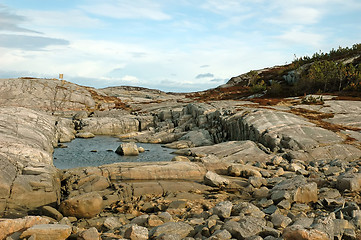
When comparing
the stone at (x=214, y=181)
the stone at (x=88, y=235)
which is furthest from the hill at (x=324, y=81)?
the stone at (x=88, y=235)

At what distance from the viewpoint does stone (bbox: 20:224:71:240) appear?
11.6 m

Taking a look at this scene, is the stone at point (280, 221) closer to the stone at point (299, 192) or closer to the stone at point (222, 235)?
the stone at point (222, 235)

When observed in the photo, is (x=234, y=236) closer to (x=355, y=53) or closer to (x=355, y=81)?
(x=355, y=81)

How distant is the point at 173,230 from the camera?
12688 mm

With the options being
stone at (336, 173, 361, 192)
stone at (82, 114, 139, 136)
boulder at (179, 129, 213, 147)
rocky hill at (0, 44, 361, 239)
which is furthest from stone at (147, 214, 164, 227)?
stone at (82, 114, 139, 136)

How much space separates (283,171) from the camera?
2652 cm

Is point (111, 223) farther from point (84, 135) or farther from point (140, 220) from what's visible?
point (84, 135)

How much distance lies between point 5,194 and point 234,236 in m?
12.8

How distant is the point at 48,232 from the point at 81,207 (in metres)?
3.74

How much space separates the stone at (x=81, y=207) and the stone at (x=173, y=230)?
4.62m

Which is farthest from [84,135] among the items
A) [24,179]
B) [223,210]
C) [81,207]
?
[223,210]

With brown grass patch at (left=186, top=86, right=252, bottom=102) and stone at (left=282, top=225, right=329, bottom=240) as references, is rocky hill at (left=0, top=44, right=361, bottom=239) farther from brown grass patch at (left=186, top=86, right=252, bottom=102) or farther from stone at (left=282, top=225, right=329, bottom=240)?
brown grass patch at (left=186, top=86, right=252, bottom=102)

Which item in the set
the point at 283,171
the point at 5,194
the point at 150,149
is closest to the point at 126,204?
the point at 5,194

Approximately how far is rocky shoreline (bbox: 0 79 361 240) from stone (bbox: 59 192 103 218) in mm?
53
